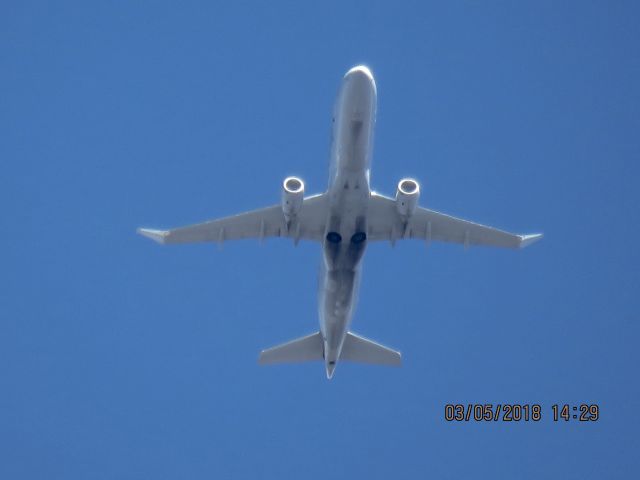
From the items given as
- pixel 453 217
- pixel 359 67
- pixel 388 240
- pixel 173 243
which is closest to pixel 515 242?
pixel 453 217

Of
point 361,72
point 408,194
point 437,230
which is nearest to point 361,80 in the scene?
point 361,72

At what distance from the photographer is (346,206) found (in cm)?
4050

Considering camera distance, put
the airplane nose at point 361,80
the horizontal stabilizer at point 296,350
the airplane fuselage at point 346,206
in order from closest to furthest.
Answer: the airplane nose at point 361,80 < the airplane fuselage at point 346,206 < the horizontal stabilizer at point 296,350

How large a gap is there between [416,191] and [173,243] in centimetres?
1144

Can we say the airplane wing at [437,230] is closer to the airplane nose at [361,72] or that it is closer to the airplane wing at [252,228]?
the airplane wing at [252,228]

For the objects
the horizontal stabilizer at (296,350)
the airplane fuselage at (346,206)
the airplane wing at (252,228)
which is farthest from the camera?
the horizontal stabilizer at (296,350)

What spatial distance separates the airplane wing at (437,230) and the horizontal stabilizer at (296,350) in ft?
22.6

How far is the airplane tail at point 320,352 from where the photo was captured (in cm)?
4609

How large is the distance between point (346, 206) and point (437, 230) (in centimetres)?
522

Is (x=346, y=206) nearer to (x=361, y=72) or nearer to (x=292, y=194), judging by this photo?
(x=292, y=194)

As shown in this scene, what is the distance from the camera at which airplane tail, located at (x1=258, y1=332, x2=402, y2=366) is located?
46.1 meters

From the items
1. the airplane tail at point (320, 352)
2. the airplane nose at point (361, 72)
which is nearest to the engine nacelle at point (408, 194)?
the airplane nose at point (361, 72)

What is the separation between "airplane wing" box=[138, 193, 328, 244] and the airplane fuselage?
0.90m

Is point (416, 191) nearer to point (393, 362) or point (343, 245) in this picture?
point (343, 245)
